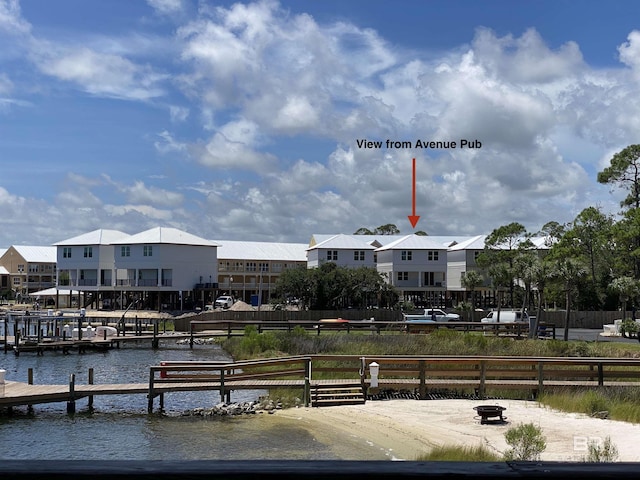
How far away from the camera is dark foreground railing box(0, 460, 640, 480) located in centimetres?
289

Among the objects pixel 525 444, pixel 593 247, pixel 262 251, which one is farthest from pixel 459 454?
pixel 262 251

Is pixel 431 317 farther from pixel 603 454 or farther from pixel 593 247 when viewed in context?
pixel 603 454

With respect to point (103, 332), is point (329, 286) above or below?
above

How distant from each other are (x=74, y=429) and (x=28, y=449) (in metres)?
2.82

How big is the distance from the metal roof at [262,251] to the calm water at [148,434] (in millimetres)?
82458

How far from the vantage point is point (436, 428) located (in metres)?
19.7

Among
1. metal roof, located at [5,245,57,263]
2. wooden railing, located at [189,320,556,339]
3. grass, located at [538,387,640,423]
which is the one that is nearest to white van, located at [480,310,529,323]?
wooden railing, located at [189,320,556,339]

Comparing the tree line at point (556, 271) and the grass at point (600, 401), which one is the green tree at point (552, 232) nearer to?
the tree line at point (556, 271)

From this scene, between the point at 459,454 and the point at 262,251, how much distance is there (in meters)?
101

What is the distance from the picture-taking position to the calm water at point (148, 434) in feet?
60.3

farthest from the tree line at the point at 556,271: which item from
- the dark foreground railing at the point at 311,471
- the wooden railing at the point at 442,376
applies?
the dark foreground railing at the point at 311,471

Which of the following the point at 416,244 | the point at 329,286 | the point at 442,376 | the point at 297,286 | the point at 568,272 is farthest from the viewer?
the point at 416,244

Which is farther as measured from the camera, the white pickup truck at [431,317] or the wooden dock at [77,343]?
the white pickup truck at [431,317]

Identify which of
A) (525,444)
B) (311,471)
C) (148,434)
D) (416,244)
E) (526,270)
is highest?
(416,244)
